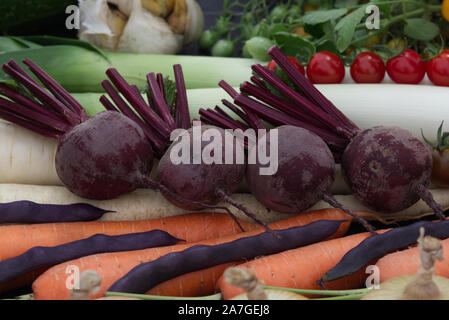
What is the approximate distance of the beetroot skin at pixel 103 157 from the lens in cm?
116

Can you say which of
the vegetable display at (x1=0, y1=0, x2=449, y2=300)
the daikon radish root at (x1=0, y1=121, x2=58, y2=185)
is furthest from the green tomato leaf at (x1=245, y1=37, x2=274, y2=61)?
the daikon radish root at (x1=0, y1=121, x2=58, y2=185)

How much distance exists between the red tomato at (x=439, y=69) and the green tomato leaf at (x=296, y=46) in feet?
1.39

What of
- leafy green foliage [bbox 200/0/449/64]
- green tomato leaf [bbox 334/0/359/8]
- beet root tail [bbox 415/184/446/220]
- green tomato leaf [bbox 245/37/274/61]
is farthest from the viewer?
green tomato leaf [bbox 334/0/359/8]

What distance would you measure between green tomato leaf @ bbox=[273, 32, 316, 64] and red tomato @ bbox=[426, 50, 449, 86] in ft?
1.39

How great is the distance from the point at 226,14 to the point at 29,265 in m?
1.82

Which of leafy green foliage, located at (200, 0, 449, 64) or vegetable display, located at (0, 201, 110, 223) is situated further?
leafy green foliage, located at (200, 0, 449, 64)

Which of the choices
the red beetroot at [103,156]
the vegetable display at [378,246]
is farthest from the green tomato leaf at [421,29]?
the red beetroot at [103,156]

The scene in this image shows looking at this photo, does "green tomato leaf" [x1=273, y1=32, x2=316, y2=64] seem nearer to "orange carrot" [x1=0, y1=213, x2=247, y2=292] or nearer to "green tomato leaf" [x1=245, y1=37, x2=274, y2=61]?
"green tomato leaf" [x1=245, y1=37, x2=274, y2=61]

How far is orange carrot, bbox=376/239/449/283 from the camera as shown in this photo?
1.01m

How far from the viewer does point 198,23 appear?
7.31 ft

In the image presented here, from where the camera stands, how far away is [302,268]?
109 cm

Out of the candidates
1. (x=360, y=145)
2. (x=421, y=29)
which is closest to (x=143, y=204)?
(x=360, y=145)
